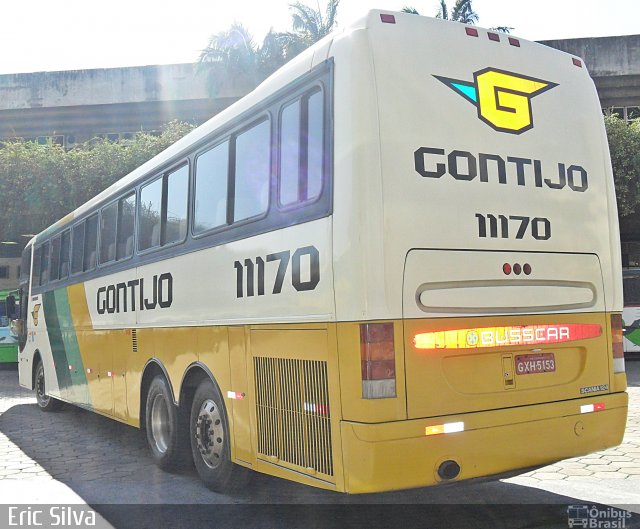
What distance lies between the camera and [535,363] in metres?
4.82

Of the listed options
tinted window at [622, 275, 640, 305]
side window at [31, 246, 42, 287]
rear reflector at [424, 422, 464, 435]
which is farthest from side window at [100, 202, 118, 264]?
tinted window at [622, 275, 640, 305]

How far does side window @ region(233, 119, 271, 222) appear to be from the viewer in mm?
5340

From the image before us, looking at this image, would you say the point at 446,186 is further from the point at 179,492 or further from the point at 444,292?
the point at 179,492

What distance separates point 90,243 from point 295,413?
6.04 m

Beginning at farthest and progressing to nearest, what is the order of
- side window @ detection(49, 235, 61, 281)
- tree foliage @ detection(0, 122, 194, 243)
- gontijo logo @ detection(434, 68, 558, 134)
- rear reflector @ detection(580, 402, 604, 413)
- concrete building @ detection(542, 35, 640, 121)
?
1. concrete building @ detection(542, 35, 640, 121)
2. tree foliage @ detection(0, 122, 194, 243)
3. side window @ detection(49, 235, 61, 281)
4. rear reflector @ detection(580, 402, 604, 413)
5. gontijo logo @ detection(434, 68, 558, 134)

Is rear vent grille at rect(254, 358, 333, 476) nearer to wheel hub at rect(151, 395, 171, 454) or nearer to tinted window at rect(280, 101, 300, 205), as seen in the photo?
tinted window at rect(280, 101, 300, 205)

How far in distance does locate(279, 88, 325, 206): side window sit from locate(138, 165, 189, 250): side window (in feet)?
6.43

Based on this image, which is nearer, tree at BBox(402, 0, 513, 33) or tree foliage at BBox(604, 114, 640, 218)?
tree foliage at BBox(604, 114, 640, 218)

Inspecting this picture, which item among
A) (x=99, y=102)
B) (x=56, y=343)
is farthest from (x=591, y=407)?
(x=99, y=102)

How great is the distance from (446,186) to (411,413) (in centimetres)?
149

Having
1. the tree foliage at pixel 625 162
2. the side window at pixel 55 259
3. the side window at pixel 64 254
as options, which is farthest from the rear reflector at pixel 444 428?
the tree foliage at pixel 625 162

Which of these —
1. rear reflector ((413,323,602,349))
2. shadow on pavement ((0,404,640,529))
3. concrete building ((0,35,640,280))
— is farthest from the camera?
concrete building ((0,35,640,280))

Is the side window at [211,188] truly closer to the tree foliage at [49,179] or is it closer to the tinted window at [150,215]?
the tinted window at [150,215]

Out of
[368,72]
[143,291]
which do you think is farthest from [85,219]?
[368,72]
